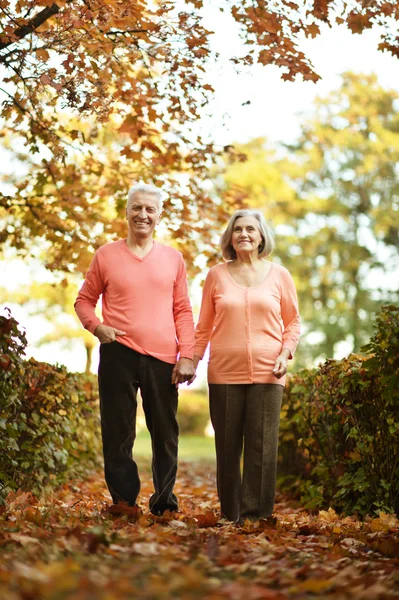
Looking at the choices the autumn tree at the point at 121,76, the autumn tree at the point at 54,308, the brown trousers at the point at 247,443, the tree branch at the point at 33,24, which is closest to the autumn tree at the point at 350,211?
the autumn tree at the point at 54,308

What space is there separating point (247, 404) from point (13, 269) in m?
14.0

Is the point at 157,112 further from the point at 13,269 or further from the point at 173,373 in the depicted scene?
the point at 13,269

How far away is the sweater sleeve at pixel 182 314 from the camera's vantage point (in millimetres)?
5098

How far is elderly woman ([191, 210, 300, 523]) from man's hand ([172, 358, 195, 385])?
0.56ft

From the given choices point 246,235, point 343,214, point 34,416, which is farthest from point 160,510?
point 343,214

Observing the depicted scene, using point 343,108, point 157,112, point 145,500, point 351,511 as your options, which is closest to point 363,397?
point 351,511

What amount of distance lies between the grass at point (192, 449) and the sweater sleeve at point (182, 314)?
9.84m

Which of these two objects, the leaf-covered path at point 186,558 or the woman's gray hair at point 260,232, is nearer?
the leaf-covered path at point 186,558

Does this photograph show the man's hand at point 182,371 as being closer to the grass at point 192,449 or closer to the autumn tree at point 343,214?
the grass at point 192,449

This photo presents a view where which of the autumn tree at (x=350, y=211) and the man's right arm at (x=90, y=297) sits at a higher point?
the autumn tree at (x=350, y=211)

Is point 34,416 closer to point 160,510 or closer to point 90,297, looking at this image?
point 90,297

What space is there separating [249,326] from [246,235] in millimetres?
600

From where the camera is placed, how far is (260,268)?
5281 millimetres

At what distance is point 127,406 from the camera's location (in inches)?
194
